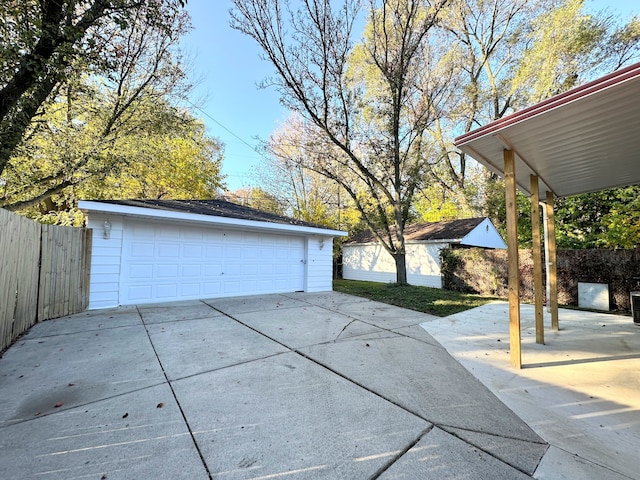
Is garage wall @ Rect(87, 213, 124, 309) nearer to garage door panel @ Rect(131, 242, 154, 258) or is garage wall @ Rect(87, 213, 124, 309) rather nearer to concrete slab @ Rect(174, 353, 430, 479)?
garage door panel @ Rect(131, 242, 154, 258)

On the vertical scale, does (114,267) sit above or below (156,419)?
above

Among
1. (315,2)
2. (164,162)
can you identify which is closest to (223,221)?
(164,162)

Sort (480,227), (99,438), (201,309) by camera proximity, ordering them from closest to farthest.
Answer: (99,438), (201,309), (480,227)

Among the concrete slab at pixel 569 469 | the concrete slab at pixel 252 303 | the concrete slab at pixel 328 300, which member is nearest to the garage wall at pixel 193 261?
the concrete slab at pixel 252 303

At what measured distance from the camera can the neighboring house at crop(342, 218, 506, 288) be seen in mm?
12586

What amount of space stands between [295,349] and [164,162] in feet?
36.3

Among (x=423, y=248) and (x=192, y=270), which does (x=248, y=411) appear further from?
(x=423, y=248)

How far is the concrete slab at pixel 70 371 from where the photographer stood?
7.77 ft

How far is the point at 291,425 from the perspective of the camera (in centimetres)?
208

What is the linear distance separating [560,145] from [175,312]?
709 centimetres

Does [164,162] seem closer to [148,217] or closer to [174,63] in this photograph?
[174,63]

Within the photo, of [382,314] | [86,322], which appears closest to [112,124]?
[86,322]

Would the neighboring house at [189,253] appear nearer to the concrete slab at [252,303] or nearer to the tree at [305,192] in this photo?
the concrete slab at [252,303]

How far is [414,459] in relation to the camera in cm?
174
